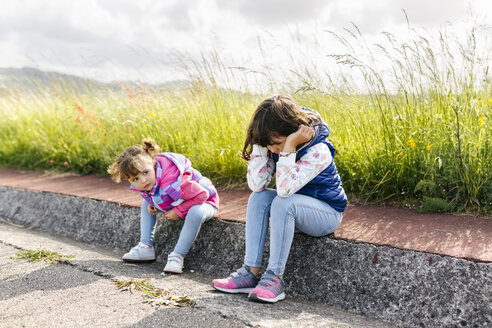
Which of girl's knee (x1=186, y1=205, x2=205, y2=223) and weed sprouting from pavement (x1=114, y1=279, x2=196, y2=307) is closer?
weed sprouting from pavement (x1=114, y1=279, x2=196, y2=307)

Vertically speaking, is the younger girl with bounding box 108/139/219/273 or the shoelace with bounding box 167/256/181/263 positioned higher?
the younger girl with bounding box 108/139/219/273

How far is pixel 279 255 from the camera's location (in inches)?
99.8

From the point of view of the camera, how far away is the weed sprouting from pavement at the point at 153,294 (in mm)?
2371

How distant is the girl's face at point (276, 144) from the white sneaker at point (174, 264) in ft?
3.19

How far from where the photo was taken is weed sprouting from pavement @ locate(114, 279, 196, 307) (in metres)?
2.37

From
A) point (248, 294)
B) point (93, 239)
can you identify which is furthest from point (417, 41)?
point (93, 239)

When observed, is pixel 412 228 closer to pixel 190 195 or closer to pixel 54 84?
pixel 190 195

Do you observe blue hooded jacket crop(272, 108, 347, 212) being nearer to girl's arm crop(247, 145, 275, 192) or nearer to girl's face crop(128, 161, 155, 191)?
girl's arm crop(247, 145, 275, 192)

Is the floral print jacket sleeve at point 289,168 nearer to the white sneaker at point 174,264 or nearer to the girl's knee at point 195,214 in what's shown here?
the girl's knee at point 195,214

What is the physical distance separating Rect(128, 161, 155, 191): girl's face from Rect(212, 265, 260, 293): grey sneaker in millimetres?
832

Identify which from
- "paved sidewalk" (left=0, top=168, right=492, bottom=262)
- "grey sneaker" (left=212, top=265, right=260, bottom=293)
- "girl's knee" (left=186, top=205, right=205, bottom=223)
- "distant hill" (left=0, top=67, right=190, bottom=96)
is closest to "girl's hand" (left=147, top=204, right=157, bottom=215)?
"girl's knee" (left=186, top=205, right=205, bottom=223)

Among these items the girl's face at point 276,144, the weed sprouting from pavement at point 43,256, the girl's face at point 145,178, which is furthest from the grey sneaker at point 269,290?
the weed sprouting from pavement at point 43,256

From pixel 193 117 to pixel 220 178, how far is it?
36.0 inches

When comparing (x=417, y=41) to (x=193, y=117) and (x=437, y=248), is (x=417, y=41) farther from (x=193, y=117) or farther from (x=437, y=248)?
(x=193, y=117)
